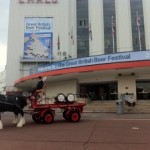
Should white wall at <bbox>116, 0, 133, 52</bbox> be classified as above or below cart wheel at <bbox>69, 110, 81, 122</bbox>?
above

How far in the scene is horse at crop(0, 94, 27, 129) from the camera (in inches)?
491

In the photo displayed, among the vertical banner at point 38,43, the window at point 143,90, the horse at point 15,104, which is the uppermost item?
the vertical banner at point 38,43

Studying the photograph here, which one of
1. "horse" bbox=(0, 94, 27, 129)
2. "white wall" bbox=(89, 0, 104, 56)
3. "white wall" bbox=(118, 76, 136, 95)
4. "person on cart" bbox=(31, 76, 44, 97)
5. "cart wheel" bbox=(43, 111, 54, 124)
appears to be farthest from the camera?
"white wall" bbox=(89, 0, 104, 56)

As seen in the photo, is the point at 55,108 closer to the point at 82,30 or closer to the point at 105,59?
the point at 105,59

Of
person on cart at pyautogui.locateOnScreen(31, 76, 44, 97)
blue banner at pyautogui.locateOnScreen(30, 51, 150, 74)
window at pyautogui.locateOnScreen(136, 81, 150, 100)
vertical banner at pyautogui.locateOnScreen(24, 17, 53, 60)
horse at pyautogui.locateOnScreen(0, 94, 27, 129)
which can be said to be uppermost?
vertical banner at pyautogui.locateOnScreen(24, 17, 53, 60)

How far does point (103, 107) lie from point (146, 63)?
525 centimetres

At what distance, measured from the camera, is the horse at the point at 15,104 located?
12.5 meters

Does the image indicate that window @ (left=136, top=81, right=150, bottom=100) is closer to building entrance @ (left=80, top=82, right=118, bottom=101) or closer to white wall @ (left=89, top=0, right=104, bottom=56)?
building entrance @ (left=80, top=82, right=118, bottom=101)

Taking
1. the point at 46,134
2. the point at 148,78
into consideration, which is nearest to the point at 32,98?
the point at 46,134

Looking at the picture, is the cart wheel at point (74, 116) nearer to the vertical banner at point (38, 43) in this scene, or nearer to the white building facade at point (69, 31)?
the white building facade at point (69, 31)

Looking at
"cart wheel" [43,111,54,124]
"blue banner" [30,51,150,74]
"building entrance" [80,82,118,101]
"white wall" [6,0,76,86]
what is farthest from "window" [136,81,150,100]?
"white wall" [6,0,76,86]

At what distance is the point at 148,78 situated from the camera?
91.2 feet

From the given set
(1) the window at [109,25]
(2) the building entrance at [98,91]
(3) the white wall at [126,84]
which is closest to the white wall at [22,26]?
(1) the window at [109,25]

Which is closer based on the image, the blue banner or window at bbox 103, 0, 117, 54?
the blue banner
